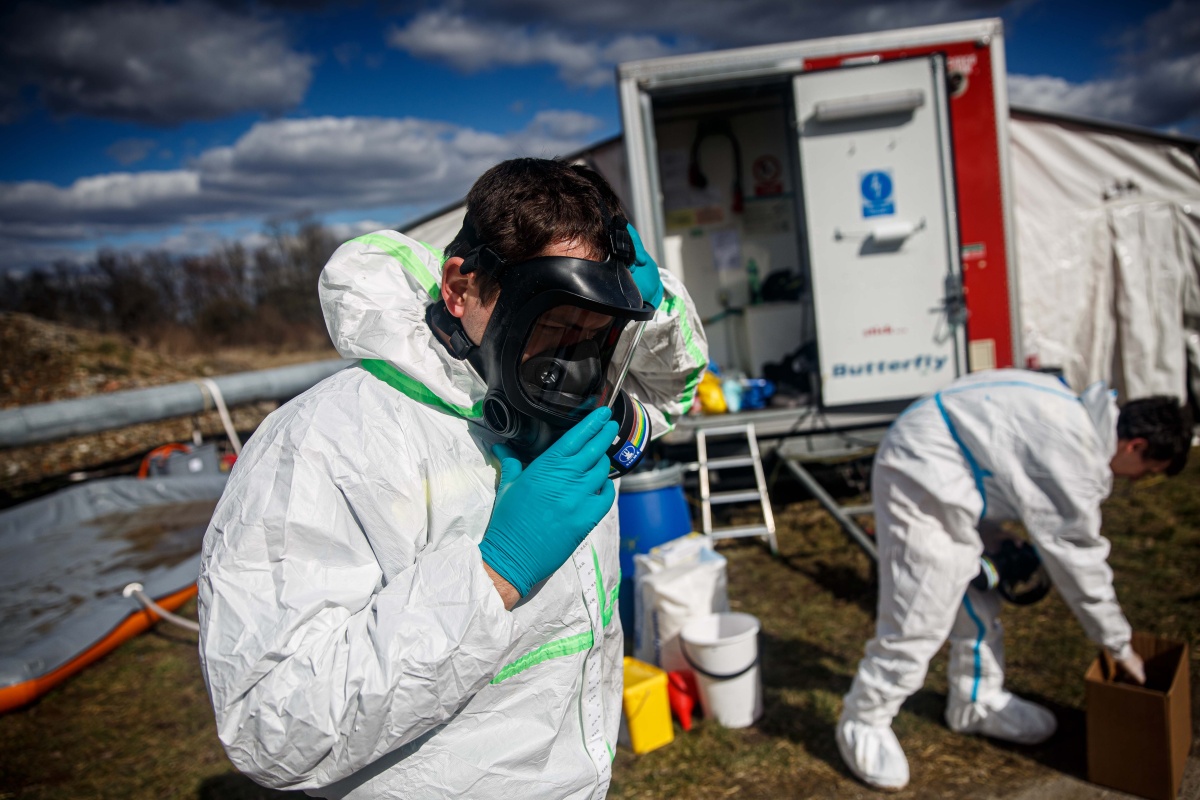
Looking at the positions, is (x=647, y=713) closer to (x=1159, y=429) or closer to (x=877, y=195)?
(x=1159, y=429)

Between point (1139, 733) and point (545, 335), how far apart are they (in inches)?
110

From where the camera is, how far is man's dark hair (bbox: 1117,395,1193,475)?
278cm

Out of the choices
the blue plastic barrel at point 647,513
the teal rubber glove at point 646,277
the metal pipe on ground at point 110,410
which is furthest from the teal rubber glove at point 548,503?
the metal pipe on ground at point 110,410

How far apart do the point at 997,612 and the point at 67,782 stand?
14.3ft

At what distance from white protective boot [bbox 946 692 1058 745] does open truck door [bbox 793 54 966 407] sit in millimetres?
2600

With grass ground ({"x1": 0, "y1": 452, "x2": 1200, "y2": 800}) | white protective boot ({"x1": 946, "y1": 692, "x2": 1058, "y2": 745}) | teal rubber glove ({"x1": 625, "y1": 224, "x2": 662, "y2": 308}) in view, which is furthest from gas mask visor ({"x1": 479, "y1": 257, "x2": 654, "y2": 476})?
white protective boot ({"x1": 946, "y1": 692, "x2": 1058, "y2": 745})

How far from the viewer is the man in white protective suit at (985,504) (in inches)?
103

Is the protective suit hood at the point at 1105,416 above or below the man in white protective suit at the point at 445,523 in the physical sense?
below

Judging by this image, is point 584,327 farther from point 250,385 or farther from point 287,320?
point 287,320

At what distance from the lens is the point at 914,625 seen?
2.77 metres

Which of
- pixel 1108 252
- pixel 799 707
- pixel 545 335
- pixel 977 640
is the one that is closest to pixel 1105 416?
pixel 977 640

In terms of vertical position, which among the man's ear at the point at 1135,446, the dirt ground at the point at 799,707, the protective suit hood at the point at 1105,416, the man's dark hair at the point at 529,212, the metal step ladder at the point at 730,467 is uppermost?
the man's dark hair at the point at 529,212

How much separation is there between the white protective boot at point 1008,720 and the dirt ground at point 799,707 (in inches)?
2.1

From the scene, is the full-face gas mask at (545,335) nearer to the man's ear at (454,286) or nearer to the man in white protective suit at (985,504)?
the man's ear at (454,286)
